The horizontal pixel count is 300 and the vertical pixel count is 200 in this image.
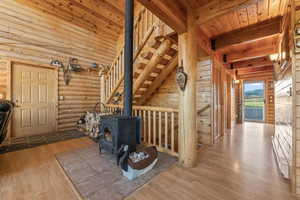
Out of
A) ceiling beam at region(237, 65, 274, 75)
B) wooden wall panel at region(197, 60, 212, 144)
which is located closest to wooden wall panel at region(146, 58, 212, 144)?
wooden wall panel at region(197, 60, 212, 144)

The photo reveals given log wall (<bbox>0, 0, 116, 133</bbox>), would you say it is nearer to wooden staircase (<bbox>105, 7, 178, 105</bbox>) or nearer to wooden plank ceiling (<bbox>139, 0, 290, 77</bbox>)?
wooden staircase (<bbox>105, 7, 178, 105</bbox>)

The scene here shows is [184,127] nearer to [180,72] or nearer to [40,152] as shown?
[180,72]

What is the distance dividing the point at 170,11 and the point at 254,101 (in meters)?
7.77

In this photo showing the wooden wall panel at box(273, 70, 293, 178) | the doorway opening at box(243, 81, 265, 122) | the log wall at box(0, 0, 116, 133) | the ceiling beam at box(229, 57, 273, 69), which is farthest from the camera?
the doorway opening at box(243, 81, 265, 122)

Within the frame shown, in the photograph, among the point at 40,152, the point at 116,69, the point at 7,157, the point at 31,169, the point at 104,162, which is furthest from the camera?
the point at 116,69

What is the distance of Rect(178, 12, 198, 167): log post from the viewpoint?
204cm

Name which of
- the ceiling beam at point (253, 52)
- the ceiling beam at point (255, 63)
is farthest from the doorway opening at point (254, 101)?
the ceiling beam at point (253, 52)

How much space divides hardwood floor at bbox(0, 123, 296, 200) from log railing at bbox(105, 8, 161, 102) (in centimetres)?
221

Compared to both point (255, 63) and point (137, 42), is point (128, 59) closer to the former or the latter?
point (137, 42)

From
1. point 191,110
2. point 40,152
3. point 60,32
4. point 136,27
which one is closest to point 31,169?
point 40,152

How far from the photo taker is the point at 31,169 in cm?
196

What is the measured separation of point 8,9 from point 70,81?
2.22 meters

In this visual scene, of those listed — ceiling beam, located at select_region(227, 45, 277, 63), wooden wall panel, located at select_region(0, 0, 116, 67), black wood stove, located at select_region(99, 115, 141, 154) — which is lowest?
black wood stove, located at select_region(99, 115, 141, 154)

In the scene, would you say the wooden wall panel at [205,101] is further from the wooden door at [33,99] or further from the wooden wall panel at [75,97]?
the wooden door at [33,99]
